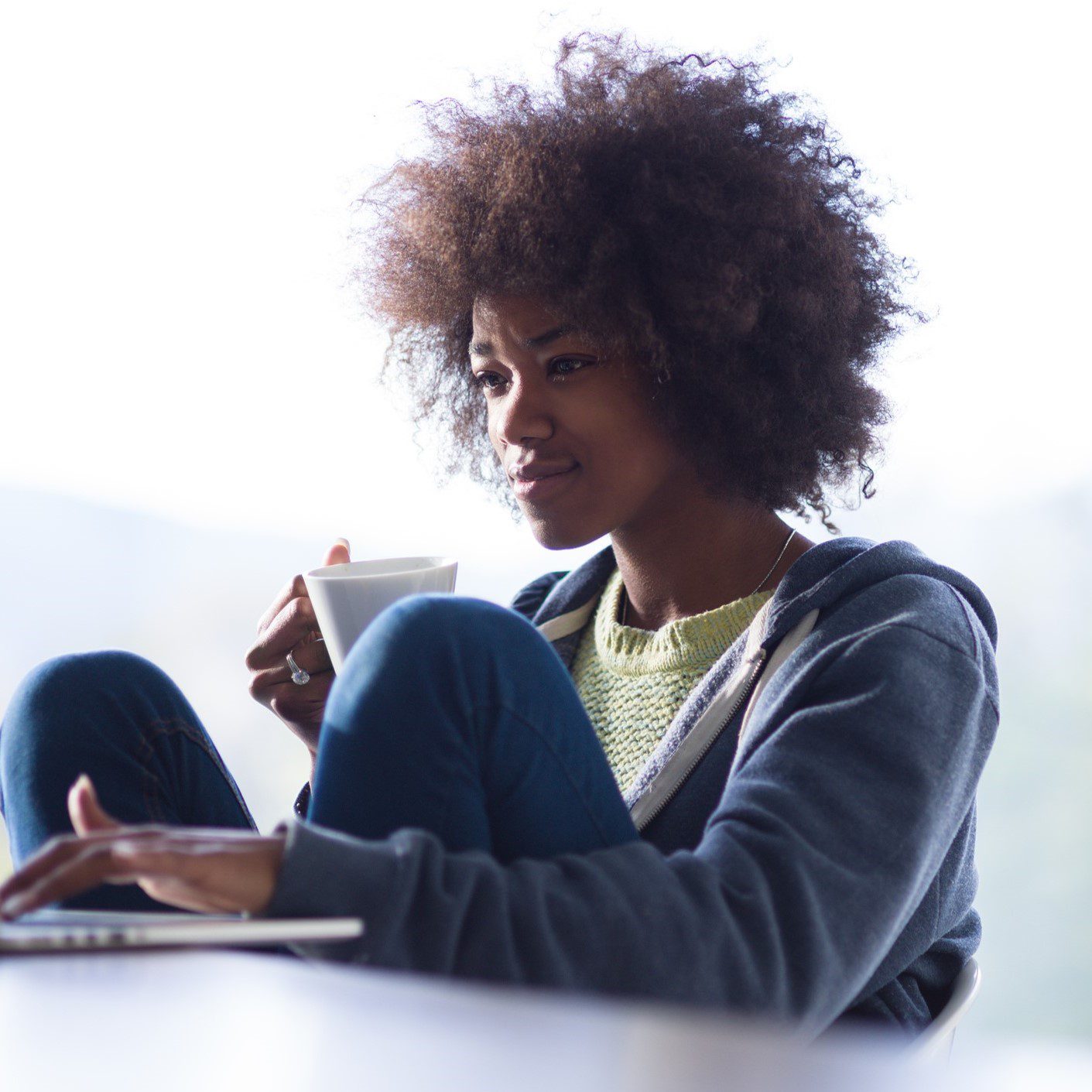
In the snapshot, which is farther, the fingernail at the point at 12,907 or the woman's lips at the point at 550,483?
the woman's lips at the point at 550,483

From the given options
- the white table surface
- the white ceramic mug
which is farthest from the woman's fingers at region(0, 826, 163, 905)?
the white ceramic mug

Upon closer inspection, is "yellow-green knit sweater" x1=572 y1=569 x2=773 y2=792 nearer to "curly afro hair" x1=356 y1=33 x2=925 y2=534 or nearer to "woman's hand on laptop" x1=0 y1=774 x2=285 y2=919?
"curly afro hair" x1=356 y1=33 x2=925 y2=534

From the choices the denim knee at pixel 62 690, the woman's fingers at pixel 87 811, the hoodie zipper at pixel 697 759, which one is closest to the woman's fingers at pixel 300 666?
the denim knee at pixel 62 690

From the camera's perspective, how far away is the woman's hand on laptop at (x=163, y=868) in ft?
2.10

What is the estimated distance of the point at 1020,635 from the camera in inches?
80.8

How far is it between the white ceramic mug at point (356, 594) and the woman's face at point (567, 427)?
16 centimetres

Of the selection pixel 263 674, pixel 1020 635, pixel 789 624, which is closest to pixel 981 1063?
pixel 789 624

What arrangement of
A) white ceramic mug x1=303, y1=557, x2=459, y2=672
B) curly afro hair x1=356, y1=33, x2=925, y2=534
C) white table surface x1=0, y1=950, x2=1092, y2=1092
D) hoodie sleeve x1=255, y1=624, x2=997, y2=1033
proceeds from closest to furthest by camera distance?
white table surface x1=0, y1=950, x2=1092, y2=1092 < hoodie sleeve x1=255, y1=624, x2=997, y2=1033 < white ceramic mug x1=303, y1=557, x2=459, y2=672 < curly afro hair x1=356, y1=33, x2=925, y2=534

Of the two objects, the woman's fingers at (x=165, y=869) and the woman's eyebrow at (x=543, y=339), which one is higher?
the woman's eyebrow at (x=543, y=339)

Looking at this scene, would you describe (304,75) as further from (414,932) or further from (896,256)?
(414,932)

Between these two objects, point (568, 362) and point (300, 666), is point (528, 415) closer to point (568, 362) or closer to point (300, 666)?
point (568, 362)

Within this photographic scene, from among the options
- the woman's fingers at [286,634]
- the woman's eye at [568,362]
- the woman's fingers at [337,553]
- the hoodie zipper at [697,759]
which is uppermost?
the woman's eye at [568,362]

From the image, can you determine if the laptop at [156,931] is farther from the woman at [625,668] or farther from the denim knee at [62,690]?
the denim knee at [62,690]

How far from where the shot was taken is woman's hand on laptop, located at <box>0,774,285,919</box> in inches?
25.2
